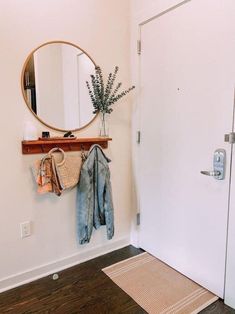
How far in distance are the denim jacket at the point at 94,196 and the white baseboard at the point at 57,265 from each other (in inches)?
7.8

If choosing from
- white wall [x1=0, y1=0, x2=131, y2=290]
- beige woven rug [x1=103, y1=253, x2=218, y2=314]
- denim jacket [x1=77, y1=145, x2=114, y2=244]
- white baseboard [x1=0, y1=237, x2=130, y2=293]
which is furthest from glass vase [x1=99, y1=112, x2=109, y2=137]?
beige woven rug [x1=103, y1=253, x2=218, y2=314]

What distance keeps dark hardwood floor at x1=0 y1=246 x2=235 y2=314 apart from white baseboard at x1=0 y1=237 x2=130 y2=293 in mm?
43

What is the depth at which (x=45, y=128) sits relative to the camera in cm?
189

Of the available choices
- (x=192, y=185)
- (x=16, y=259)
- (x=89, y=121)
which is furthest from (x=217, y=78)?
(x=16, y=259)

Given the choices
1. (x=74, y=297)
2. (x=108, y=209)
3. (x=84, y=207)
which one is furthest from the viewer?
(x=108, y=209)

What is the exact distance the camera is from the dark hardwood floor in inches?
64.6

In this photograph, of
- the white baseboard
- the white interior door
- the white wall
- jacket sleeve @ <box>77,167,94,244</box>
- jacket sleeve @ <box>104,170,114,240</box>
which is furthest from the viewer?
jacket sleeve @ <box>104,170,114,240</box>

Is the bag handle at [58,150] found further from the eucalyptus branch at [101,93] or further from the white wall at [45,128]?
the eucalyptus branch at [101,93]

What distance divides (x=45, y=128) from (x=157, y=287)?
1482mm

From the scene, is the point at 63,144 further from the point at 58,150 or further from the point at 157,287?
the point at 157,287

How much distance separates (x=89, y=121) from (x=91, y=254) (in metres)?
1.22

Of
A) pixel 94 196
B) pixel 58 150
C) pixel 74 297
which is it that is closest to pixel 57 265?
pixel 74 297

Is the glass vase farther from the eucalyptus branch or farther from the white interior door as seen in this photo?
the white interior door

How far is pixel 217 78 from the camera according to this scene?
1.61m
